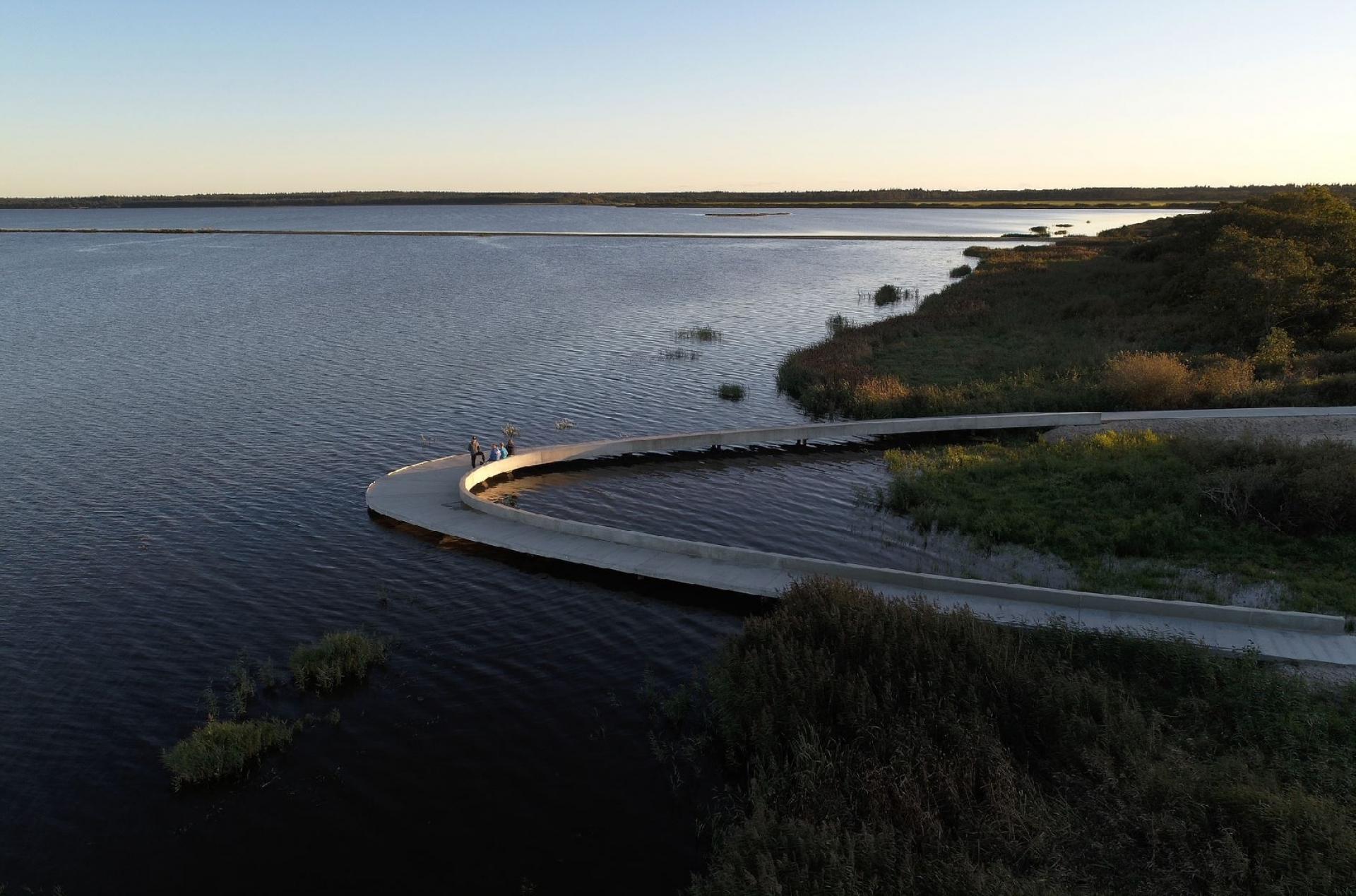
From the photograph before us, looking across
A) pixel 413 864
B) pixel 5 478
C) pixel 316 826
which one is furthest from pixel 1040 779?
pixel 5 478

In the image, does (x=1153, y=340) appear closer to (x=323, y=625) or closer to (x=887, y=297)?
(x=887, y=297)

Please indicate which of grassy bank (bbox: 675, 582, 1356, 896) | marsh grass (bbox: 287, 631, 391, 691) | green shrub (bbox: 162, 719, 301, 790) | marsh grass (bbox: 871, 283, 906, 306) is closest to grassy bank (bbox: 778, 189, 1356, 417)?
marsh grass (bbox: 871, 283, 906, 306)

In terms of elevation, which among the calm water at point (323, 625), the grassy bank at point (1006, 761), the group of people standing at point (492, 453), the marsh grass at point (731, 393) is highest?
the grassy bank at point (1006, 761)

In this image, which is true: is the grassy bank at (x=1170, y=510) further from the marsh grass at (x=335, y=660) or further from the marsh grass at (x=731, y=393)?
the marsh grass at (x=335, y=660)

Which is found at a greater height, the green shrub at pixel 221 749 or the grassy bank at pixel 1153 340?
the grassy bank at pixel 1153 340

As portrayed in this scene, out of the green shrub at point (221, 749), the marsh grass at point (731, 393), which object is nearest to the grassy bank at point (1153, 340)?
the marsh grass at point (731, 393)

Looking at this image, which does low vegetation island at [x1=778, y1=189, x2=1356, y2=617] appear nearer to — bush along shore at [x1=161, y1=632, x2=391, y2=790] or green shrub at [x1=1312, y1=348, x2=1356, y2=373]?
green shrub at [x1=1312, y1=348, x2=1356, y2=373]

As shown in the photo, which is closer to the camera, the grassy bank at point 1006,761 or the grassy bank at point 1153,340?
the grassy bank at point 1006,761

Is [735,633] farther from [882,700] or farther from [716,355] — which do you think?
[716,355]
